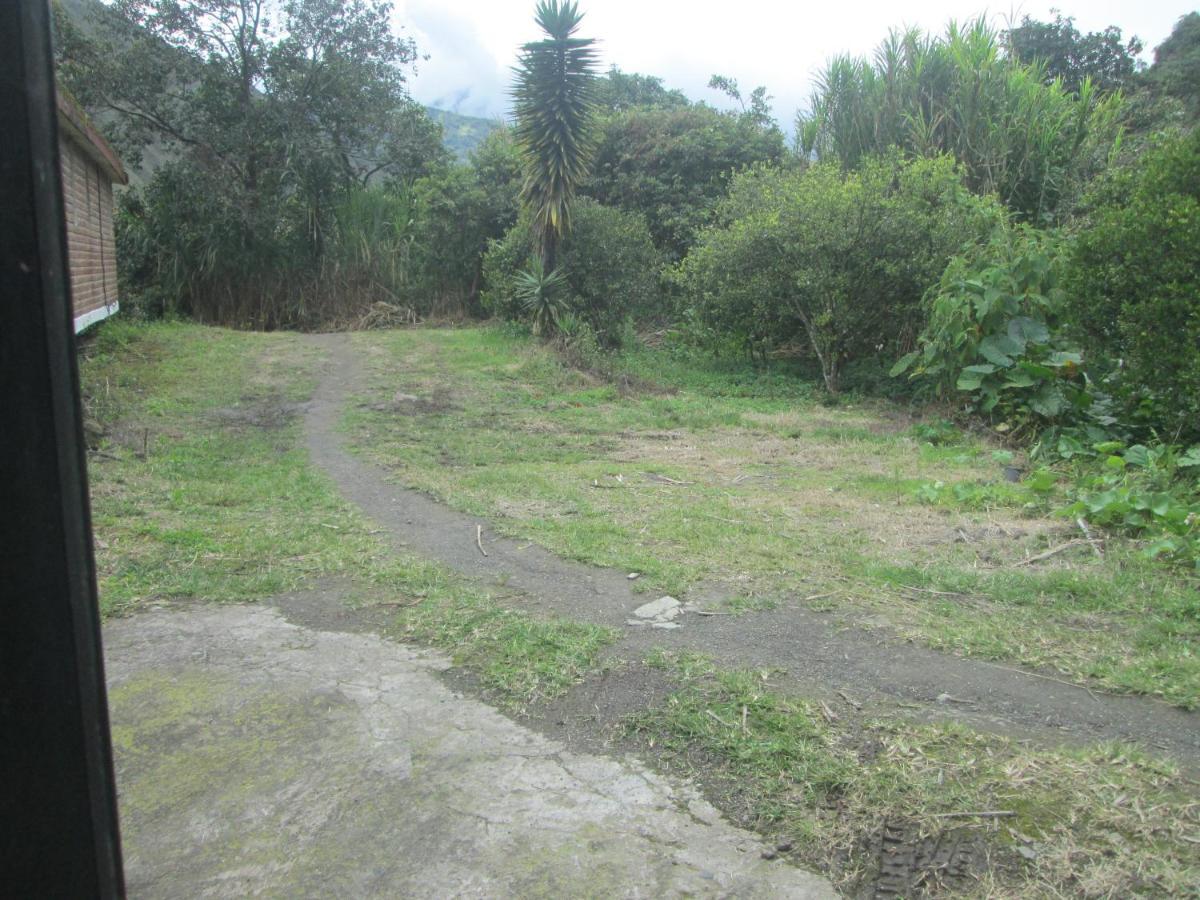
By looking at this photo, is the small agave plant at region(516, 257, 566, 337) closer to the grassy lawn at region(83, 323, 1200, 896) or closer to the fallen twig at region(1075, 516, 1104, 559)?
the grassy lawn at region(83, 323, 1200, 896)

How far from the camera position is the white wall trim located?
11641mm

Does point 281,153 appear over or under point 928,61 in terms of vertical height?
under

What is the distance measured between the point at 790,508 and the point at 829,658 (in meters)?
2.67

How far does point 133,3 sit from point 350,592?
17816 millimetres

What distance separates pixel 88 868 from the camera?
3.86ft

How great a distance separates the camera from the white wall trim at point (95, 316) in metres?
11.6

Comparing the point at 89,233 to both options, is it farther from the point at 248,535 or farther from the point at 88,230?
the point at 248,535

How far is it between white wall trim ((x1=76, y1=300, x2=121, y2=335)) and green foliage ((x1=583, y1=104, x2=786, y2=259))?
898cm

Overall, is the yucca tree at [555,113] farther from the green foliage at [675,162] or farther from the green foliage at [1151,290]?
the green foliage at [1151,290]

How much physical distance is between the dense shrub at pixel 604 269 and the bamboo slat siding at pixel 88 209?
237 inches

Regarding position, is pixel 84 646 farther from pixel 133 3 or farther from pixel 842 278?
pixel 133 3

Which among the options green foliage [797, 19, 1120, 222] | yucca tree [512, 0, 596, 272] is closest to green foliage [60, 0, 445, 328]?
yucca tree [512, 0, 596, 272]

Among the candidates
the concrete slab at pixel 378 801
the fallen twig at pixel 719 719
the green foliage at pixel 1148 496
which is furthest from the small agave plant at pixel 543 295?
the fallen twig at pixel 719 719

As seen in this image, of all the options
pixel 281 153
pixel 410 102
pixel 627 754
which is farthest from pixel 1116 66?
pixel 627 754
